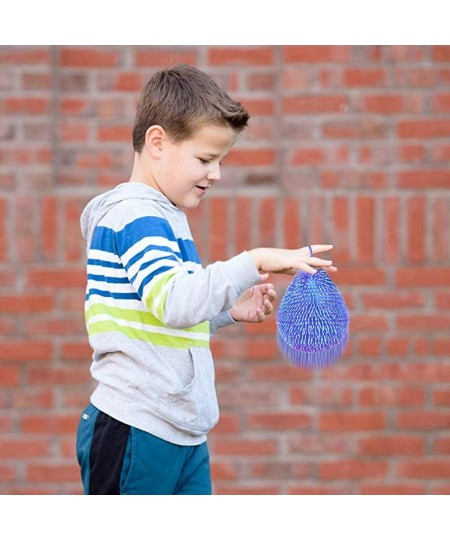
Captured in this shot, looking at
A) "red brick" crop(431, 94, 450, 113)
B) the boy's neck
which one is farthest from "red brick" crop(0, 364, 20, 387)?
"red brick" crop(431, 94, 450, 113)

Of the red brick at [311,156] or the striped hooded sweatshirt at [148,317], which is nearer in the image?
the striped hooded sweatshirt at [148,317]

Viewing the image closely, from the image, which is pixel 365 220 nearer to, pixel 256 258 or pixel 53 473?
pixel 53 473

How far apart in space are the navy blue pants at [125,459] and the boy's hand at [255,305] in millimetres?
471

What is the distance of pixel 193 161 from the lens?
2998mm

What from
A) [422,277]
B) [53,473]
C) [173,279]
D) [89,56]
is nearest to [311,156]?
[422,277]

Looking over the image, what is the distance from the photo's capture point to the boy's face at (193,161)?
9.84 feet

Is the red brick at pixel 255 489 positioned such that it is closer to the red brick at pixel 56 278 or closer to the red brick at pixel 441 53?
the red brick at pixel 56 278

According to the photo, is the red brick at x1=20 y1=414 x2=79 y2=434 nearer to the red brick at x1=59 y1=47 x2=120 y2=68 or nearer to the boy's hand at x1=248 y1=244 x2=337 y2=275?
the red brick at x1=59 y1=47 x2=120 y2=68

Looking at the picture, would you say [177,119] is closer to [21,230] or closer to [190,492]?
[190,492]

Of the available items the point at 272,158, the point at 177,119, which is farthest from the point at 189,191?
the point at 272,158

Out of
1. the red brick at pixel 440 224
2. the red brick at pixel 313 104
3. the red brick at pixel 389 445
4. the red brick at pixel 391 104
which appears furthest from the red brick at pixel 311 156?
the red brick at pixel 389 445

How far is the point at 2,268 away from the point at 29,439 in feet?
2.55

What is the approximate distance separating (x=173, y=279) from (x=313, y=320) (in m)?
0.57

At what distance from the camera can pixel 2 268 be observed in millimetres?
4668
